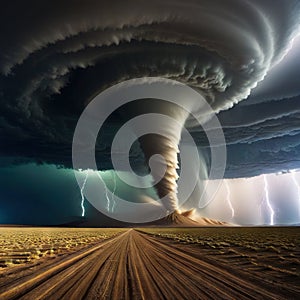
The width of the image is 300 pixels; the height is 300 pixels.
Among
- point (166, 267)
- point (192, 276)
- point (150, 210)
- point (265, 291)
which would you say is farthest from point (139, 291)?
point (150, 210)

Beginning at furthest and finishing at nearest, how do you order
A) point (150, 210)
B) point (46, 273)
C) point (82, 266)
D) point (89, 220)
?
1. point (89, 220)
2. point (150, 210)
3. point (82, 266)
4. point (46, 273)

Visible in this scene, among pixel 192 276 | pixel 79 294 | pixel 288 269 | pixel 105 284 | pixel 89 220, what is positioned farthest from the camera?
pixel 89 220

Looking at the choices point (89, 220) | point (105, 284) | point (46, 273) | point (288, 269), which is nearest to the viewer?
point (105, 284)

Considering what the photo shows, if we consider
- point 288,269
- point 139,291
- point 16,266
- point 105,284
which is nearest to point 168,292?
A: point 139,291

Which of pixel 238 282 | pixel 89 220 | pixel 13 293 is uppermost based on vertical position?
pixel 89 220

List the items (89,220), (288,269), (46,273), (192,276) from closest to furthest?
(192,276) < (46,273) < (288,269) < (89,220)

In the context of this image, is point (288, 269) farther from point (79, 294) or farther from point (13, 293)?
point (13, 293)

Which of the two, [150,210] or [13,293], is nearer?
[13,293]

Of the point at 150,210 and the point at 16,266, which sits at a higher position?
the point at 150,210

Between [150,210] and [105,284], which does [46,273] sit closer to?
[105,284]
